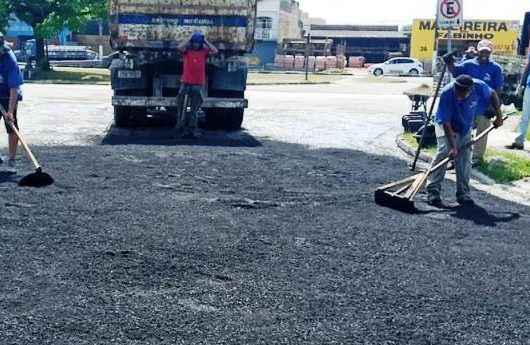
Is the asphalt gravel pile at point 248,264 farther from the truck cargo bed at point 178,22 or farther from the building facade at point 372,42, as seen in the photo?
the building facade at point 372,42

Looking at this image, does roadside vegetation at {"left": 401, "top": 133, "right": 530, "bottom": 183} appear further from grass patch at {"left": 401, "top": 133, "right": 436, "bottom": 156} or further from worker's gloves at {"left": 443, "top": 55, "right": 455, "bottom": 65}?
worker's gloves at {"left": 443, "top": 55, "right": 455, "bottom": 65}

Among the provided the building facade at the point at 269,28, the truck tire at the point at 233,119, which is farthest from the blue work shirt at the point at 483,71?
the building facade at the point at 269,28

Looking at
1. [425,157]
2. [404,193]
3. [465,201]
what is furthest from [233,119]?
[465,201]

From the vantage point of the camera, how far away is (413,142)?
1238cm

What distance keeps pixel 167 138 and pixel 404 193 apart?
214 inches

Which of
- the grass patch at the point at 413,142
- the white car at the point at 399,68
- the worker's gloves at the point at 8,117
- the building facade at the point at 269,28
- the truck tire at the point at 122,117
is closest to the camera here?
the worker's gloves at the point at 8,117

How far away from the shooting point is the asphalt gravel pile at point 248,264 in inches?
170

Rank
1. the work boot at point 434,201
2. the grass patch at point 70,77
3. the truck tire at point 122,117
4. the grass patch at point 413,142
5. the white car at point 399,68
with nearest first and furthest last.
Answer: the work boot at point 434,201
the grass patch at point 413,142
the truck tire at point 122,117
the grass patch at point 70,77
the white car at point 399,68

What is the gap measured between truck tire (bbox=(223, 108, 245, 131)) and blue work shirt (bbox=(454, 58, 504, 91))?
194 inches

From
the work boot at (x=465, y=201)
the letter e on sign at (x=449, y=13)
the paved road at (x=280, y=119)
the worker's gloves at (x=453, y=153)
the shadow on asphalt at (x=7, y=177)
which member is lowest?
the paved road at (x=280, y=119)

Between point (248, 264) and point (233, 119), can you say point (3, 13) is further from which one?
point (248, 264)

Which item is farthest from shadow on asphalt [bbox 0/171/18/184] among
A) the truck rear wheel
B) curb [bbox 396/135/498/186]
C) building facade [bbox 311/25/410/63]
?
building facade [bbox 311/25/410/63]

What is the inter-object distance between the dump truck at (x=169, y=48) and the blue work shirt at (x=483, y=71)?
15.1 feet

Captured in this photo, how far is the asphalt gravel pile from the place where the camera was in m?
4.32
